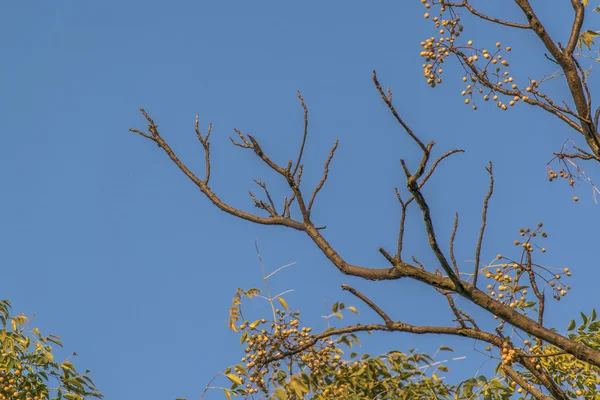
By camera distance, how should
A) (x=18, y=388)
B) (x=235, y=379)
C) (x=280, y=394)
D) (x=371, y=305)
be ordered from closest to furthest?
1. (x=280, y=394)
2. (x=371, y=305)
3. (x=235, y=379)
4. (x=18, y=388)

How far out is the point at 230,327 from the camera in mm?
5387

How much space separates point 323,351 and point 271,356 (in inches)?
14.8

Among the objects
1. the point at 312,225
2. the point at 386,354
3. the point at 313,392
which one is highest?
the point at 312,225

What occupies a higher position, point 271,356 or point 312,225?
point 312,225

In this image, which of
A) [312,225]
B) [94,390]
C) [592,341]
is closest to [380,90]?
[312,225]

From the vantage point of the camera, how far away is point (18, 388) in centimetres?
769

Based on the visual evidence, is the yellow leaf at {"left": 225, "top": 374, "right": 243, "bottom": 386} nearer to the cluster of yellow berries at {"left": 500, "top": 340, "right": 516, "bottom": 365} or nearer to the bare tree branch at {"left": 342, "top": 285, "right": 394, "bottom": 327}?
the bare tree branch at {"left": 342, "top": 285, "right": 394, "bottom": 327}

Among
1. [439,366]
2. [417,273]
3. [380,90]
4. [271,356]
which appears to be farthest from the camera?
[439,366]

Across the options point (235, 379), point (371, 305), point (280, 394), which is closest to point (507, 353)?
point (371, 305)

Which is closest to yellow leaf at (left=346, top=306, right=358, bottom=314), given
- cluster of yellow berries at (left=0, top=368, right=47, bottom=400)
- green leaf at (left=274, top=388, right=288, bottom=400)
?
green leaf at (left=274, top=388, right=288, bottom=400)

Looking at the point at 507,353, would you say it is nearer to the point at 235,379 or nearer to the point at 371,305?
the point at 371,305

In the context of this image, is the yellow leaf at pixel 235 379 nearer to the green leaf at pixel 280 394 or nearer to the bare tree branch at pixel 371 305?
the green leaf at pixel 280 394

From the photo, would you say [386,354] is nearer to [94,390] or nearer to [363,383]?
[363,383]

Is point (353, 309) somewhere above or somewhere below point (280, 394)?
above
